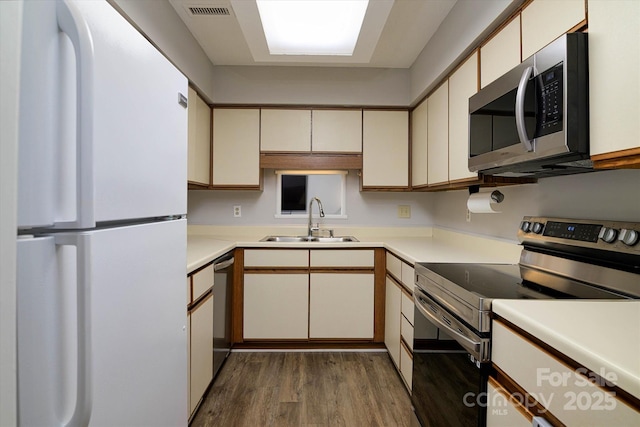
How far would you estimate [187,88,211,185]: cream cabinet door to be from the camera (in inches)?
92.7

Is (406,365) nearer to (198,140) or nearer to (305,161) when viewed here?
(305,161)

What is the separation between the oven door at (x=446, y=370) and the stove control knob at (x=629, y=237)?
0.57m

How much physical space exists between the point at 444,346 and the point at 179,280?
3.39ft

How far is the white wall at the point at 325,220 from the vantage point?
10.4 feet

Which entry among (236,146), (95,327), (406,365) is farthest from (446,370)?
(236,146)

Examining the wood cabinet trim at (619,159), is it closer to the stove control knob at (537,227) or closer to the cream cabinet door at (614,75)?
the cream cabinet door at (614,75)

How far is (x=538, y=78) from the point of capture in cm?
115

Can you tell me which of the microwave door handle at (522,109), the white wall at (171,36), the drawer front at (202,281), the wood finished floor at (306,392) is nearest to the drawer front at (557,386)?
the microwave door handle at (522,109)

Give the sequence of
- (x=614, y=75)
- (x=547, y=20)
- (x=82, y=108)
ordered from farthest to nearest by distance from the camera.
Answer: (x=547, y=20) < (x=614, y=75) < (x=82, y=108)

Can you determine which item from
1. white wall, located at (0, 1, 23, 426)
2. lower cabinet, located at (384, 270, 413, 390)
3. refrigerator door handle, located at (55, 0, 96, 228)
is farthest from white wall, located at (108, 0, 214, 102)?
lower cabinet, located at (384, 270, 413, 390)

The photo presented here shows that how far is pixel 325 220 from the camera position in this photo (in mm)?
3209

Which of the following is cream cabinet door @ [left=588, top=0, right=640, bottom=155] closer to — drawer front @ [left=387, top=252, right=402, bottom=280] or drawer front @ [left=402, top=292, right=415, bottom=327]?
drawer front @ [left=402, top=292, right=415, bottom=327]

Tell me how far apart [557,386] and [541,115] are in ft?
2.79

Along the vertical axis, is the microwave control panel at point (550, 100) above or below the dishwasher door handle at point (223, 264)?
above
